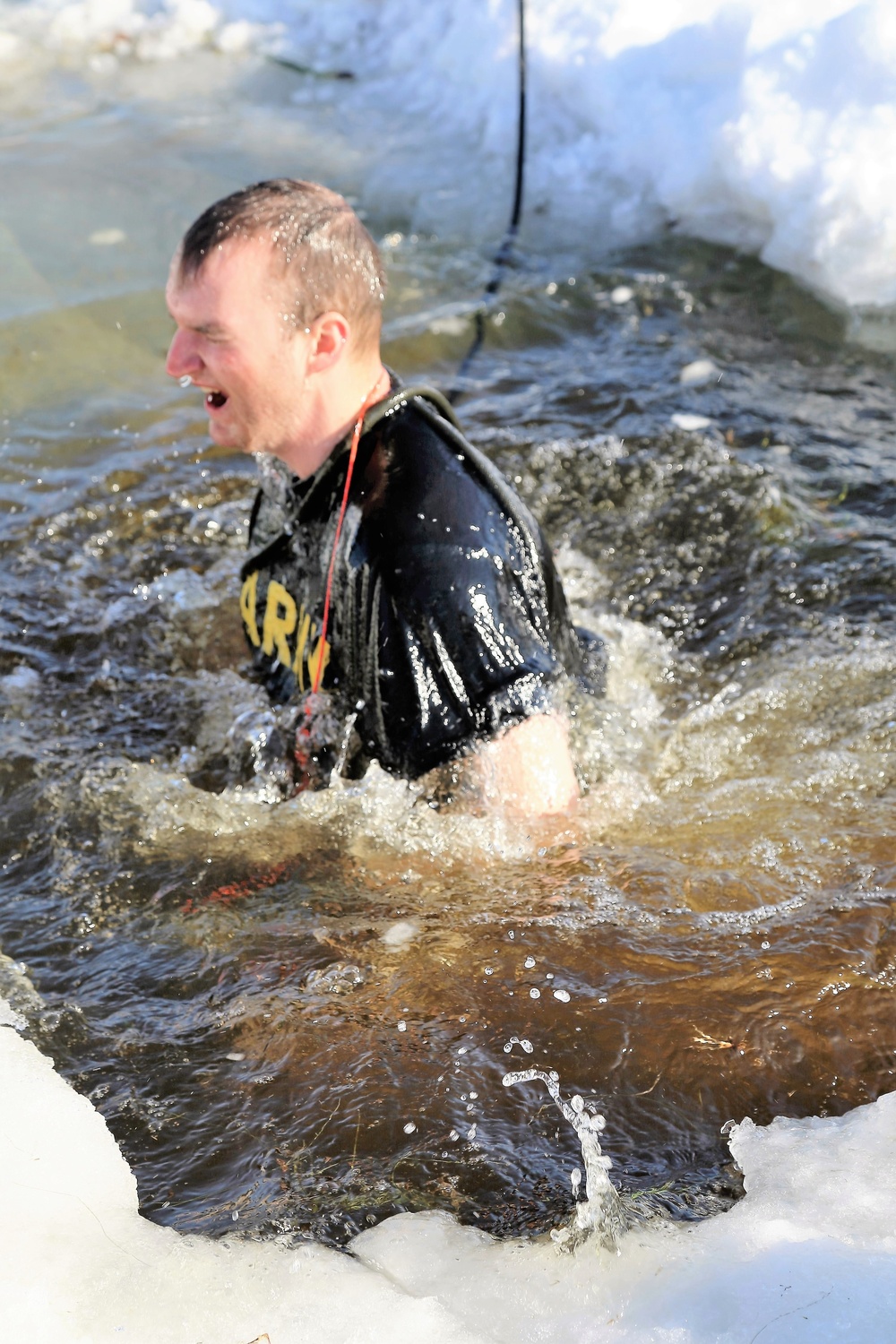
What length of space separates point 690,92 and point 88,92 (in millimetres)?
4062

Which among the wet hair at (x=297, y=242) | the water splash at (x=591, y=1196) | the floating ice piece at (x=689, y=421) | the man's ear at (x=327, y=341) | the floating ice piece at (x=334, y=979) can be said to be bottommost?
the floating ice piece at (x=334, y=979)

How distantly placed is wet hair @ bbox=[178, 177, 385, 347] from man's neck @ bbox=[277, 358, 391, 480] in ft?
0.29

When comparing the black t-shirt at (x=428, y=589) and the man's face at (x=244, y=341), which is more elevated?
the man's face at (x=244, y=341)

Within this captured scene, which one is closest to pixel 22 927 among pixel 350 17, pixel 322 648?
pixel 322 648

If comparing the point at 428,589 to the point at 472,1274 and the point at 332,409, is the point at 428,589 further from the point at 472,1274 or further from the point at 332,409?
the point at 472,1274

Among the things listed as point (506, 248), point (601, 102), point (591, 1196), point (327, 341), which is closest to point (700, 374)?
point (506, 248)

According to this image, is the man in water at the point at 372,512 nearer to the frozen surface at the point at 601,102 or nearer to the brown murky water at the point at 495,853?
the brown murky water at the point at 495,853

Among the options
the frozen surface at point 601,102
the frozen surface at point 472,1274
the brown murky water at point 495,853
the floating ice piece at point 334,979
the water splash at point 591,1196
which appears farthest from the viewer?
the frozen surface at point 601,102

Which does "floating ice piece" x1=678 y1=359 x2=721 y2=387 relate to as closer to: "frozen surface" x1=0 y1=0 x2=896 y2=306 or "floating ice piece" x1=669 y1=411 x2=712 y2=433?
"floating ice piece" x1=669 y1=411 x2=712 y2=433

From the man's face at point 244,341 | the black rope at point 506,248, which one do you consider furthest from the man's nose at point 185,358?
the black rope at point 506,248

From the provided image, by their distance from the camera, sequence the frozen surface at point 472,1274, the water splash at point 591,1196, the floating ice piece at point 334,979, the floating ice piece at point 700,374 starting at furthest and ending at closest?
the floating ice piece at point 700,374 < the floating ice piece at point 334,979 < the water splash at point 591,1196 < the frozen surface at point 472,1274

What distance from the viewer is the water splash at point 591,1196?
1.96 metres

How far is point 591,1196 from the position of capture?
6.55 feet

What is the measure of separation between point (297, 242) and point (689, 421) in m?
2.45
